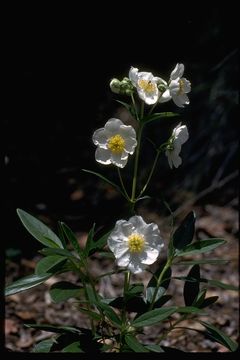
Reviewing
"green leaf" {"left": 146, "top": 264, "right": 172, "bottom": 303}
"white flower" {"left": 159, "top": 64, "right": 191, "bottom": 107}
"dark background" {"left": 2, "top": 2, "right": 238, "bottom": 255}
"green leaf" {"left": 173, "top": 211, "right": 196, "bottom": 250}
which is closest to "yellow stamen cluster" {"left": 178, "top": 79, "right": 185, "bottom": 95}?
"white flower" {"left": 159, "top": 64, "right": 191, "bottom": 107}

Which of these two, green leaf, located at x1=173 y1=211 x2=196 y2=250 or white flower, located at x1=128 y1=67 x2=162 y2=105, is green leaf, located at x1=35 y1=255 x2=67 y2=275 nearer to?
green leaf, located at x1=173 y1=211 x2=196 y2=250

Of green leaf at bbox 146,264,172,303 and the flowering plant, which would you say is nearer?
the flowering plant

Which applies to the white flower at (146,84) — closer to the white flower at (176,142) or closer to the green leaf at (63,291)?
the white flower at (176,142)

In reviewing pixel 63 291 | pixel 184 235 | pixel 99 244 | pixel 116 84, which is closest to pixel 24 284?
pixel 63 291

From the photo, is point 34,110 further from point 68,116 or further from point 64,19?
point 64,19

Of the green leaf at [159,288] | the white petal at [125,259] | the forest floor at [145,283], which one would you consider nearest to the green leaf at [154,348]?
the green leaf at [159,288]

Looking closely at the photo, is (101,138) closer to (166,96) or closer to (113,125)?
(113,125)

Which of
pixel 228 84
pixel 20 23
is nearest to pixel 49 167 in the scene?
pixel 20 23
